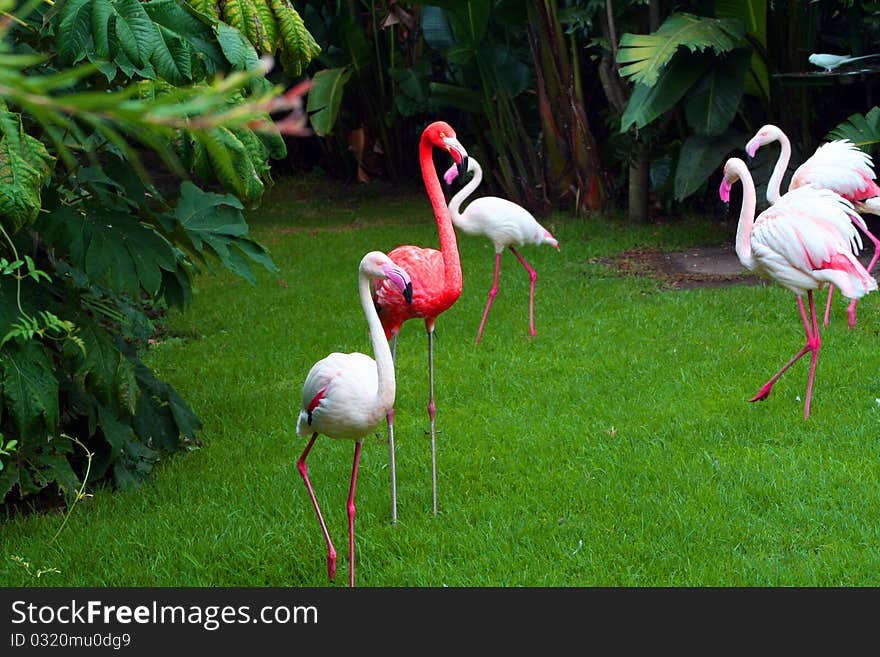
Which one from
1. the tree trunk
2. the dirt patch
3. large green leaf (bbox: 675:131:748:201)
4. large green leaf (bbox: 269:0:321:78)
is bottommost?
the dirt patch

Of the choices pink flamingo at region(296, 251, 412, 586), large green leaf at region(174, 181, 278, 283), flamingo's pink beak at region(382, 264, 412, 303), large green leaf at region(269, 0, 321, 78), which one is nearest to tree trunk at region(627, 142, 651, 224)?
large green leaf at region(174, 181, 278, 283)

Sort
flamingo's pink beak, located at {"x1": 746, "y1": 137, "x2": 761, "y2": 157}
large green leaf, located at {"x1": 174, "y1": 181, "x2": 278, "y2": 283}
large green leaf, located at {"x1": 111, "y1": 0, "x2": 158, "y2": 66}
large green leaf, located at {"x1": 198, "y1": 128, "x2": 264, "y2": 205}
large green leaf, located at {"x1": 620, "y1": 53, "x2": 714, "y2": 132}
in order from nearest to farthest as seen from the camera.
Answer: large green leaf, located at {"x1": 111, "y1": 0, "x2": 158, "y2": 66}, large green leaf, located at {"x1": 198, "y1": 128, "x2": 264, "y2": 205}, large green leaf, located at {"x1": 174, "y1": 181, "x2": 278, "y2": 283}, flamingo's pink beak, located at {"x1": 746, "y1": 137, "x2": 761, "y2": 157}, large green leaf, located at {"x1": 620, "y1": 53, "x2": 714, "y2": 132}

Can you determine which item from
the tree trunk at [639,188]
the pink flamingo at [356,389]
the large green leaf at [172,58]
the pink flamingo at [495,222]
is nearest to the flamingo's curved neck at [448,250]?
the pink flamingo at [356,389]

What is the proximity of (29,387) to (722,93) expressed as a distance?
288 inches

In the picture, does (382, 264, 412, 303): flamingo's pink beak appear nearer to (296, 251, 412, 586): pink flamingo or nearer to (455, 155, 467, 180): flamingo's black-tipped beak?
(296, 251, 412, 586): pink flamingo

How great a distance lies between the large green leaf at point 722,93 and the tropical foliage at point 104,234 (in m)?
5.73

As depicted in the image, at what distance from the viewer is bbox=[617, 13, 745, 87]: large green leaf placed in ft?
29.5

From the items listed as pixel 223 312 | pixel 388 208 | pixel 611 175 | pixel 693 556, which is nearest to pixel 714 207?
pixel 611 175

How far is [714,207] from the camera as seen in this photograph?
11.7 metres

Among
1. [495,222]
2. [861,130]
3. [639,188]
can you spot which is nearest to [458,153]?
[495,222]

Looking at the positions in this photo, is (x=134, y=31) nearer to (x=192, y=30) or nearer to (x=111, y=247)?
(x=192, y=30)

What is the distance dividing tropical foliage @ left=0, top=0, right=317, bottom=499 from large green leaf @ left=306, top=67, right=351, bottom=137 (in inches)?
264

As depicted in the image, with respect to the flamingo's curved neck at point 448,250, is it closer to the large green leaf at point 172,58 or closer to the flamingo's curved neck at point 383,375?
the flamingo's curved neck at point 383,375

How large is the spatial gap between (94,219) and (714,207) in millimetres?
8525
